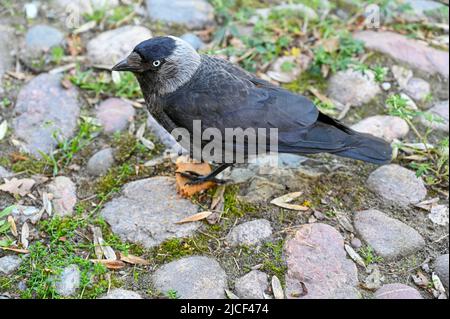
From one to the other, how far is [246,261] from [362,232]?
3.04 ft

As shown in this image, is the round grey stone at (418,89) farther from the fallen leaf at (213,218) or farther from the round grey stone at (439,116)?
the fallen leaf at (213,218)

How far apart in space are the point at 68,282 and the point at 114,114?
1.93m

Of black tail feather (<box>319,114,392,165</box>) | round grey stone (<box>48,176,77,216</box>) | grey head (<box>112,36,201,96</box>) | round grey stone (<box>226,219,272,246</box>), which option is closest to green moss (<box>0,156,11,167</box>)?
round grey stone (<box>48,176,77,216</box>)

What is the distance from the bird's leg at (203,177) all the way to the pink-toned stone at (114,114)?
33.6 inches

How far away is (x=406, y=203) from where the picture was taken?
455 centimetres

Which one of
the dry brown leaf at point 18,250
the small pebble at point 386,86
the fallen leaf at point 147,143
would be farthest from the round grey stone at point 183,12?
the dry brown leaf at point 18,250

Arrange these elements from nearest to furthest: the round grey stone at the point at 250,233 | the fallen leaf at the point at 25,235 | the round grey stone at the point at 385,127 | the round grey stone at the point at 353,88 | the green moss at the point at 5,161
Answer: the fallen leaf at the point at 25,235 < the round grey stone at the point at 250,233 < the green moss at the point at 5,161 < the round grey stone at the point at 385,127 < the round grey stone at the point at 353,88

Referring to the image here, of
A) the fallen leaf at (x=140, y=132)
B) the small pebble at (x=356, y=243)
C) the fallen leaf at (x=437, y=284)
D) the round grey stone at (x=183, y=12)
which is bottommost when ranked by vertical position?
the fallen leaf at (x=437, y=284)

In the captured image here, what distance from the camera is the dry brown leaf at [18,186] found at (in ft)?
14.3

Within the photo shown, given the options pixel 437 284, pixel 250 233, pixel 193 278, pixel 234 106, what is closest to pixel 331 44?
pixel 234 106

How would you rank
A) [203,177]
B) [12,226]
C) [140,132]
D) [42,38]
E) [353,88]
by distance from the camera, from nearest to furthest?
[12,226], [203,177], [140,132], [353,88], [42,38]

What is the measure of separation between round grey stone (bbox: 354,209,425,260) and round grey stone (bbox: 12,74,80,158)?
260cm

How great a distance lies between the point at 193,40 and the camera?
5910mm

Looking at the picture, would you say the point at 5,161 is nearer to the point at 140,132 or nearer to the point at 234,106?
the point at 140,132
